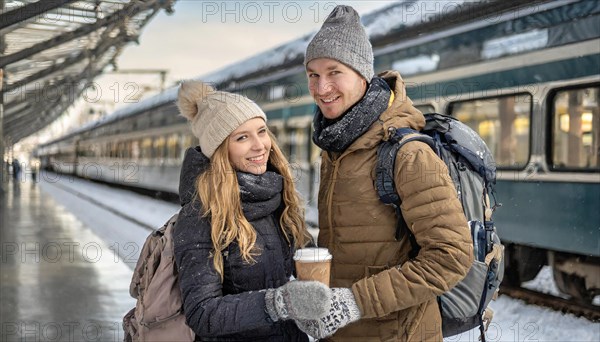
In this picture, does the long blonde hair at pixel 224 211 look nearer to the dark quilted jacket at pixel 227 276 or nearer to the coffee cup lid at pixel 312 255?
the dark quilted jacket at pixel 227 276

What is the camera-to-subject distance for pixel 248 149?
7.41 ft

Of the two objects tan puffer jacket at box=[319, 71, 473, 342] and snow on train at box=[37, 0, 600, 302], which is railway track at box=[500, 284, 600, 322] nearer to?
snow on train at box=[37, 0, 600, 302]

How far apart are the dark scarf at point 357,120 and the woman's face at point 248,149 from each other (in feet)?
0.67

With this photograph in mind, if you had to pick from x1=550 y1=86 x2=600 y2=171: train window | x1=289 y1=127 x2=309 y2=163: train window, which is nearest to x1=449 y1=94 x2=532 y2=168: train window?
x1=550 y1=86 x2=600 y2=171: train window

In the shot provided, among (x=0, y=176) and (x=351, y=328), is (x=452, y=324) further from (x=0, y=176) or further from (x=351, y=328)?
(x=0, y=176)

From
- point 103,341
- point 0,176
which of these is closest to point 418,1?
point 103,341

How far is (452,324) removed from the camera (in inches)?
84.6

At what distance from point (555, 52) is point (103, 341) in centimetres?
463

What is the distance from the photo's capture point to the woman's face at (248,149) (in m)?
2.25

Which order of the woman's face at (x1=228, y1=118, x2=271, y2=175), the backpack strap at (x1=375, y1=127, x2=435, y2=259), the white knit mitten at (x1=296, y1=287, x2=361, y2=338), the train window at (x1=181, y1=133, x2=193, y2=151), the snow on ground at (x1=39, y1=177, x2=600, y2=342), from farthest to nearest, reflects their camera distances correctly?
the train window at (x1=181, y1=133, x2=193, y2=151) < the snow on ground at (x1=39, y1=177, x2=600, y2=342) < the woman's face at (x1=228, y1=118, x2=271, y2=175) < the backpack strap at (x1=375, y1=127, x2=435, y2=259) < the white knit mitten at (x1=296, y1=287, x2=361, y2=338)

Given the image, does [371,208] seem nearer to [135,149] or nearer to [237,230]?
[237,230]

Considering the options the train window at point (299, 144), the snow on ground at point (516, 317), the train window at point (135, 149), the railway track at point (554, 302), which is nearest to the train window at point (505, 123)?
the railway track at point (554, 302)

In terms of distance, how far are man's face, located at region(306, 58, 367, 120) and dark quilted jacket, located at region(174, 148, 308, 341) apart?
1.19 ft

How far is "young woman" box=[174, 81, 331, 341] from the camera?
199 centimetres
